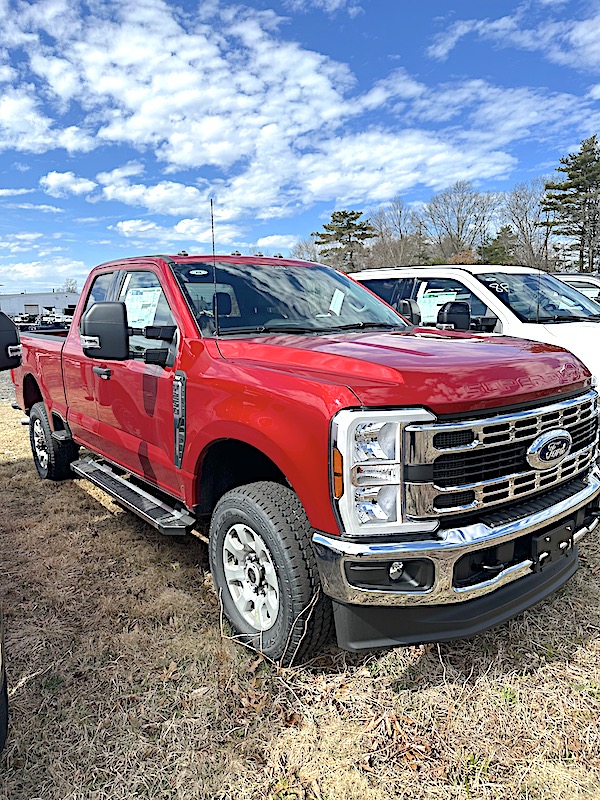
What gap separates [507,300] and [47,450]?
529 centimetres

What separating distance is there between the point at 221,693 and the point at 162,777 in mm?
475

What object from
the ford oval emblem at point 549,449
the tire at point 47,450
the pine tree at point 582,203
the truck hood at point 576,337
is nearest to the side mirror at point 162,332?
the ford oval emblem at point 549,449

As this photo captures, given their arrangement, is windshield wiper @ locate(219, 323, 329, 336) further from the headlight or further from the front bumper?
the front bumper

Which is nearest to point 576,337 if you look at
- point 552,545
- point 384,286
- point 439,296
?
point 439,296

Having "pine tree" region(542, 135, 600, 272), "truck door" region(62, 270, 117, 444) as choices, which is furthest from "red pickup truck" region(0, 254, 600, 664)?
"pine tree" region(542, 135, 600, 272)

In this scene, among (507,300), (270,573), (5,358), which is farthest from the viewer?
(507,300)

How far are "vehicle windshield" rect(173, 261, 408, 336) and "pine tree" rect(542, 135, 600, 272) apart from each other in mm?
40408

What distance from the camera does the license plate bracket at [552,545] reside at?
2.48 meters

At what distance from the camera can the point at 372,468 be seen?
2184mm

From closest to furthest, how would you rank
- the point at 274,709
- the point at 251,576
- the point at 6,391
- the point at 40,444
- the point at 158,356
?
the point at 274,709, the point at 251,576, the point at 158,356, the point at 40,444, the point at 6,391

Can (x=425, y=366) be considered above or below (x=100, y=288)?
below

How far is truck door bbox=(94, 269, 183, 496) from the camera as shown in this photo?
11.3 feet

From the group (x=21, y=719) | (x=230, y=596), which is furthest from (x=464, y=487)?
(x=21, y=719)

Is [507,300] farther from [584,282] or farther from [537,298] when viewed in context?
[584,282]
